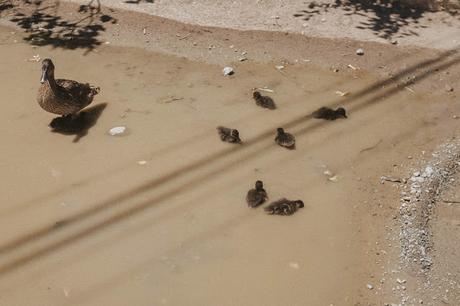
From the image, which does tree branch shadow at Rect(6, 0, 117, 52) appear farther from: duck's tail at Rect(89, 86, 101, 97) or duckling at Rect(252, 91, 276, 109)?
duckling at Rect(252, 91, 276, 109)

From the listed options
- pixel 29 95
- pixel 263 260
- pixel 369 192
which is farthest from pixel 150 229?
pixel 29 95

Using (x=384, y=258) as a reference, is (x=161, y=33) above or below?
above

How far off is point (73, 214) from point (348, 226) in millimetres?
3380

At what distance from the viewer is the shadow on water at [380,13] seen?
10.0m

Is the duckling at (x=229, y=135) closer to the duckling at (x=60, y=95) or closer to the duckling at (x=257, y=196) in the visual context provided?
the duckling at (x=257, y=196)

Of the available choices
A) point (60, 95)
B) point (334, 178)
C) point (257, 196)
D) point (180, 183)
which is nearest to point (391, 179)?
point (334, 178)

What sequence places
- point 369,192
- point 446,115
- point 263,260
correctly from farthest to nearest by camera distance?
point 446,115
point 369,192
point 263,260

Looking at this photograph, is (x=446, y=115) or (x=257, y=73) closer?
(x=446, y=115)

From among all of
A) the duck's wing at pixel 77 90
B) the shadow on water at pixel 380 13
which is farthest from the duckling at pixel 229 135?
the shadow on water at pixel 380 13

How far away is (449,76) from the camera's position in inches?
353

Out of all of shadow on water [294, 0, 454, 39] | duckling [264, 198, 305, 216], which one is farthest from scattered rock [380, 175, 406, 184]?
shadow on water [294, 0, 454, 39]

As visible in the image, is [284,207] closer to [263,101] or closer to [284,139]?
[284,139]

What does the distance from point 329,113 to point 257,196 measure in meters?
2.14

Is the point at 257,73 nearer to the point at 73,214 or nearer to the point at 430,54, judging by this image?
the point at 430,54
